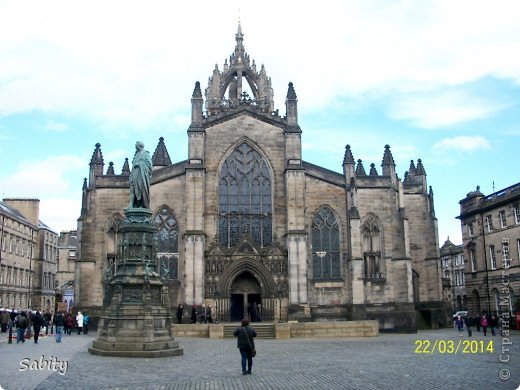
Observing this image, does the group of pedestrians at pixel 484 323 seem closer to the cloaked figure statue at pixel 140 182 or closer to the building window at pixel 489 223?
the building window at pixel 489 223

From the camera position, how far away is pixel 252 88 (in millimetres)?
57719

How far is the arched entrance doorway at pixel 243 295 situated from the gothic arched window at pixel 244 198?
94.3 inches

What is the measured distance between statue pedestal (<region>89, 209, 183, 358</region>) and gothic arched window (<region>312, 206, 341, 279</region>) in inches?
738

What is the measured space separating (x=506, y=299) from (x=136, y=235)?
114ft

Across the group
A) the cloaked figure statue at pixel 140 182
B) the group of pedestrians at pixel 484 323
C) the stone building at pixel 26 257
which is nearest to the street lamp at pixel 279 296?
the group of pedestrians at pixel 484 323

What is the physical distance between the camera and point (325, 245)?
37594 mm

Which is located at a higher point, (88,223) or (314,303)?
(88,223)

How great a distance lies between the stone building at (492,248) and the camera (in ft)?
142

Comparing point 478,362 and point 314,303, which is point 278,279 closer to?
point 314,303

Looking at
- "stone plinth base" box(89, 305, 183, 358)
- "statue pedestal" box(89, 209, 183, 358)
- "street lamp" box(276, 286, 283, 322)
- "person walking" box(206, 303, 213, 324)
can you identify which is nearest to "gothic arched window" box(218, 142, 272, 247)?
"street lamp" box(276, 286, 283, 322)

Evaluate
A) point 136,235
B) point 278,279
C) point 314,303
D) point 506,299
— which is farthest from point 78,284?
point 506,299

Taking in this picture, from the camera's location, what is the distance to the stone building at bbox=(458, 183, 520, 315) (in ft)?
142

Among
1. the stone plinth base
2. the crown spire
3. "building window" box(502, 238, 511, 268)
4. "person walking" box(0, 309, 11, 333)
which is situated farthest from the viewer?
the crown spire

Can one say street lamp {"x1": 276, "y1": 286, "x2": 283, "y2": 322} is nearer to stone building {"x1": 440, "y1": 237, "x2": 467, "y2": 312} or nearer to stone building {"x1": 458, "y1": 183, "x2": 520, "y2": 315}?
stone building {"x1": 458, "y1": 183, "x2": 520, "y2": 315}
